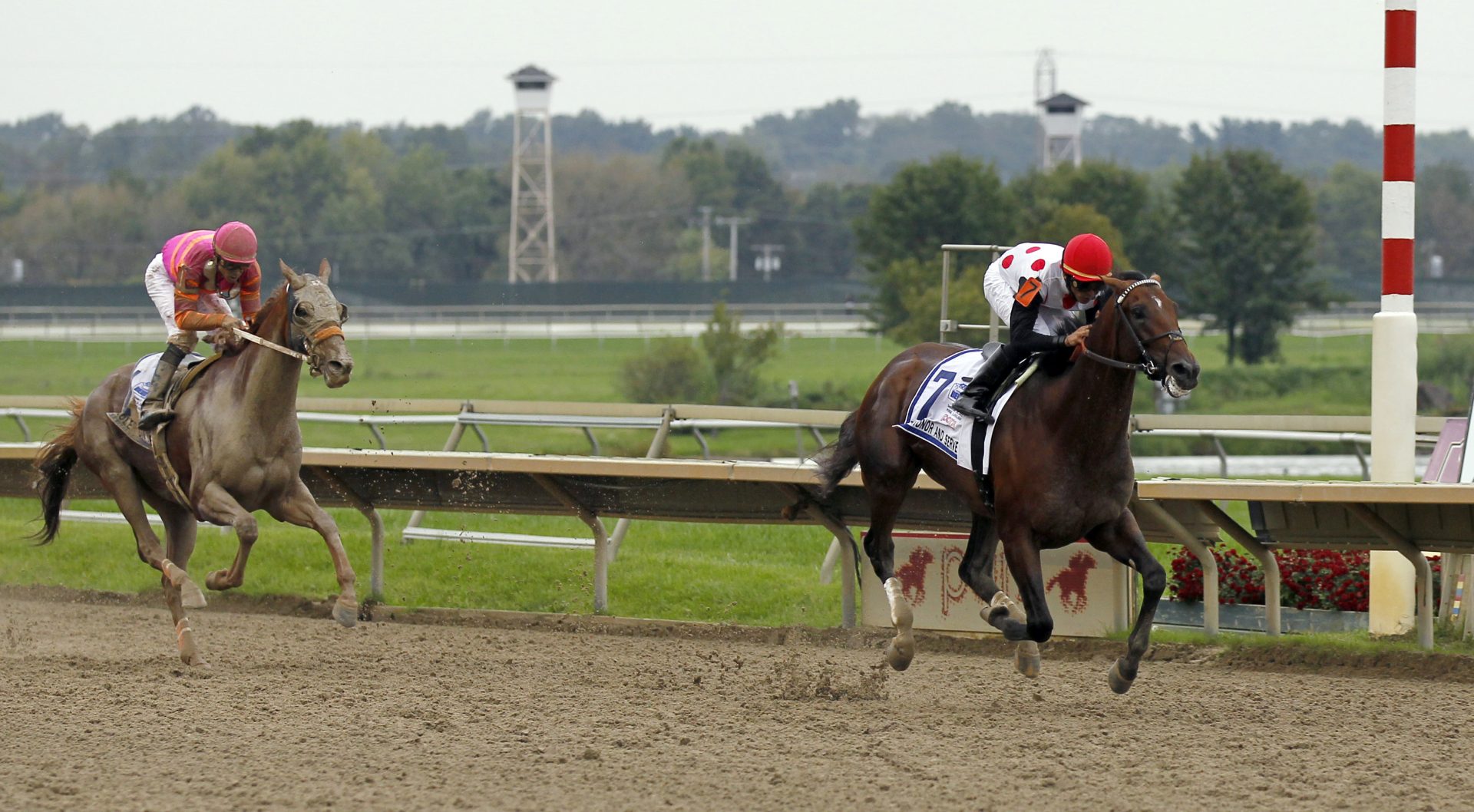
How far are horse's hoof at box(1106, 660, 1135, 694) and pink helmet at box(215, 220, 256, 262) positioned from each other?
3702 millimetres

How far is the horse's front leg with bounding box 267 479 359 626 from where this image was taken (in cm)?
632

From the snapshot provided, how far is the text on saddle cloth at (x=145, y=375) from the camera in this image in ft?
22.9

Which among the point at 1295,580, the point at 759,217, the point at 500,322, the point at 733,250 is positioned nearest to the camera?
the point at 1295,580

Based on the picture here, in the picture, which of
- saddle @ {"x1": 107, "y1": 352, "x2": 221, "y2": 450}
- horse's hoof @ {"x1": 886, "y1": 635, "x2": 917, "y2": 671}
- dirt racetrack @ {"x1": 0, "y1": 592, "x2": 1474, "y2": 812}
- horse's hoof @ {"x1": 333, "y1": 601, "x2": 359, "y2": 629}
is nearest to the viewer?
dirt racetrack @ {"x1": 0, "y1": 592, "x2": 1474, "y2": 812}

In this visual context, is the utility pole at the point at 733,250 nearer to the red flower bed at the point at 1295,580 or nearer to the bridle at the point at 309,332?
the red flower bed at the point at 1295,580

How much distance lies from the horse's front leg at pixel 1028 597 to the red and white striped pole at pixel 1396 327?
6.76 ft

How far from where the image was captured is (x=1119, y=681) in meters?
5.57

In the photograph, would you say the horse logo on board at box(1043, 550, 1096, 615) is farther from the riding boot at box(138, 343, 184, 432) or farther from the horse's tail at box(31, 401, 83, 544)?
the horse's tail at box(31, 401, 83, 544)

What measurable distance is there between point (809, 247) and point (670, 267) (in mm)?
6801

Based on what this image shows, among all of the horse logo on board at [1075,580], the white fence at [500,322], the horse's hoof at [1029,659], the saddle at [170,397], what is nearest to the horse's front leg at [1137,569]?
the horse's hoof at [1029,659]

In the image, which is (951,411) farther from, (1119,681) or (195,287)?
(195,287)

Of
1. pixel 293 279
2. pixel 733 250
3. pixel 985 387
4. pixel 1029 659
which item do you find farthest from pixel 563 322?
pixel 1029 659

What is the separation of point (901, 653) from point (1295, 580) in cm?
242

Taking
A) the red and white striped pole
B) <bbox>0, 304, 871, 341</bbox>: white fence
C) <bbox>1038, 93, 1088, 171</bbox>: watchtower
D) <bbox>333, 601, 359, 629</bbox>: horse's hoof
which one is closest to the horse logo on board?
the red and white striped pole
